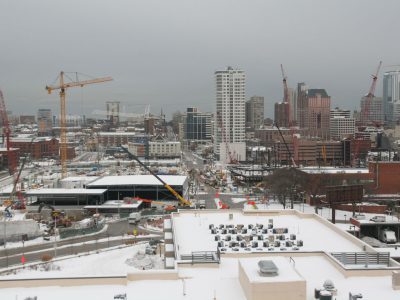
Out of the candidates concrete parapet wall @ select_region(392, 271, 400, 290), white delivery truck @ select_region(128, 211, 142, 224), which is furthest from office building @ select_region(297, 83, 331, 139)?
concrete parapet wall @ select_region(392, 271, 400, 290)

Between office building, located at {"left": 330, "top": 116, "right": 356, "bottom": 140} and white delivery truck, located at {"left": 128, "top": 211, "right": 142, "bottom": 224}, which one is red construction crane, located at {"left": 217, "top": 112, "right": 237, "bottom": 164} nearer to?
white delivery truck, located at {"left": 128, "top": 211, "right": 142, "bottom": 224}

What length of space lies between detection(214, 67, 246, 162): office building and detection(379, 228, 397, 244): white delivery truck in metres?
40.0

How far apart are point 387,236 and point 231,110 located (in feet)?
141

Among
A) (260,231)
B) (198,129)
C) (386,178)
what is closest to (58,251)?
(260,231)

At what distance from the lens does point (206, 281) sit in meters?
8.13

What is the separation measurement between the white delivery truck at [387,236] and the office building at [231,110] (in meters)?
40.0

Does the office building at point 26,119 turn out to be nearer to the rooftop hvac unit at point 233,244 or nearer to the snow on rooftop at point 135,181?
the snow on rooftop at point 135,181

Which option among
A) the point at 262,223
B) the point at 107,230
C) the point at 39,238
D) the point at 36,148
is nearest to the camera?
the point at 262,223

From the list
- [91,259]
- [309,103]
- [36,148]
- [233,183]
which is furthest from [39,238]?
[309,103]

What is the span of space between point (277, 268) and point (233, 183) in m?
30.2

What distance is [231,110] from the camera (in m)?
59.5

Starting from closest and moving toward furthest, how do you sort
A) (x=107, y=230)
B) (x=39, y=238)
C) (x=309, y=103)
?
(x=39, y=238)
(x=107, y=230)
(x=309, y=103)

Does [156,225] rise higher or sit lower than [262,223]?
lower

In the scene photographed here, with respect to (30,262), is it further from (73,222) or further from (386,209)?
(386,209)
